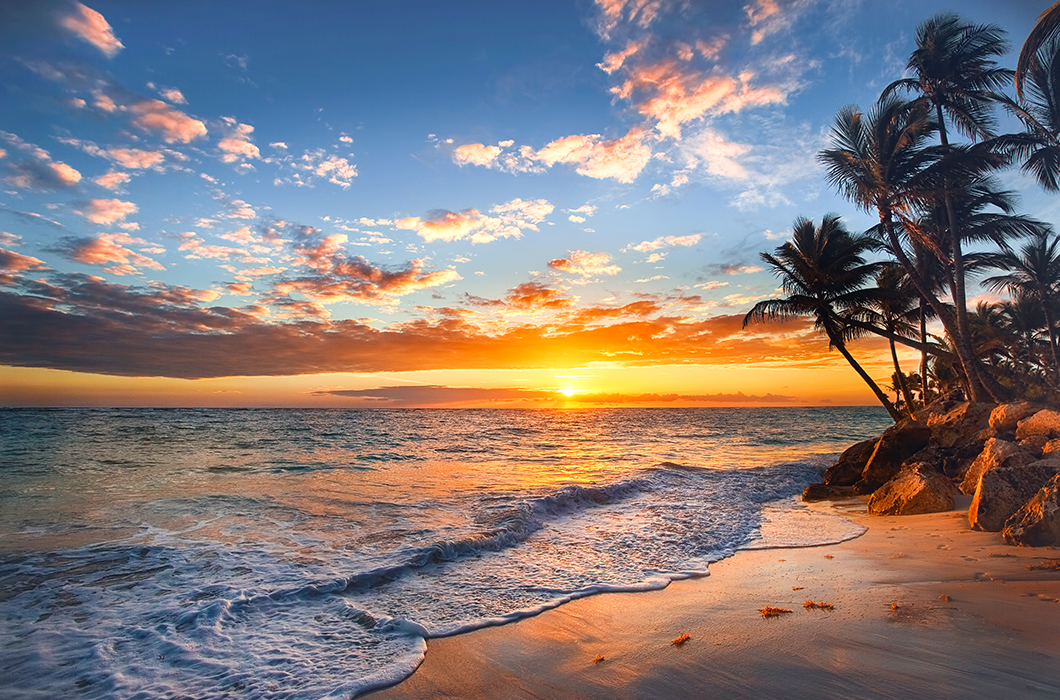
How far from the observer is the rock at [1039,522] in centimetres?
702

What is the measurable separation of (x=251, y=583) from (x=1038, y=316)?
45.0 meters

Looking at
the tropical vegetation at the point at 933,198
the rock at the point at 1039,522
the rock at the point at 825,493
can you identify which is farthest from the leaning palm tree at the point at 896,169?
the rock at the point at 1039,522

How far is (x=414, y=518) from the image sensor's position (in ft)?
35.7

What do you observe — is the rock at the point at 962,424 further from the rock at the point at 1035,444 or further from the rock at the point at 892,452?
the rock at the point at 1035,444

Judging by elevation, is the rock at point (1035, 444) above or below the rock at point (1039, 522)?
above

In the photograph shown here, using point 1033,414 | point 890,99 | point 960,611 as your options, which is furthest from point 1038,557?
point 890,99

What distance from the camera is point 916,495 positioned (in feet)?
35.8

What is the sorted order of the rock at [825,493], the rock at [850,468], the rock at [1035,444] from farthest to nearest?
the rock at [850,468], the rock at [825,493], the rock at [1035,444]

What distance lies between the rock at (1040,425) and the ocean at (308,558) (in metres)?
4.99

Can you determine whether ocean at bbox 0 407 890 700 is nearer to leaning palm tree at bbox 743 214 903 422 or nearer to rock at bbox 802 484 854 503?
rock at bbox 802 484 854 503

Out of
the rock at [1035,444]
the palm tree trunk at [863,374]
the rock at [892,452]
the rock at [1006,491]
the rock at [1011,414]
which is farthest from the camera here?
the palm tree trunk at [863,374]

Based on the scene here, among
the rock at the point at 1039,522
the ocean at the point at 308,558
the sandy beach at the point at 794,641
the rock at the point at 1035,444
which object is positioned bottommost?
the ocean at the point at 308,558

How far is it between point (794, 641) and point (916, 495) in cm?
860

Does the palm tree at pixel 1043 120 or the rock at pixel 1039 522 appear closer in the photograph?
the rock at pixel 1039 522
